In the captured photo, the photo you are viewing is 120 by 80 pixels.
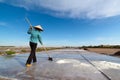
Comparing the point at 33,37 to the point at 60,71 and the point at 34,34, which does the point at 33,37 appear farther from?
the point at 60,71

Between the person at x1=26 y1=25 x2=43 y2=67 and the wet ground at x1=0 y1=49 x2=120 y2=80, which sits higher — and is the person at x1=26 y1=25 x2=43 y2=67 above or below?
above

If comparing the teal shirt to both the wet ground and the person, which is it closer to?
the person

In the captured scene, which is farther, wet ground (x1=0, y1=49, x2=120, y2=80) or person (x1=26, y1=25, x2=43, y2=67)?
person (x1=26, y1=25, x2=43, y2=67)

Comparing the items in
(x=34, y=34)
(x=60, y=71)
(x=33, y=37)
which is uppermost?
(x=34, y=34)

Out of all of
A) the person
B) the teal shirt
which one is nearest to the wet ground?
the person

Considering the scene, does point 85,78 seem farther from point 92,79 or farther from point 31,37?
point 31,37

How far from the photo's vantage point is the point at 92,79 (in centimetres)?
429

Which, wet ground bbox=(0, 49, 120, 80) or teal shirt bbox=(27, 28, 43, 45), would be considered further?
teal shirt bbox=(27, 28, 43, 45)

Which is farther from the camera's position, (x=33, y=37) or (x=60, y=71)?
(x=33, y=37)

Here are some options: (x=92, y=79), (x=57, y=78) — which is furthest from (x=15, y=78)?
(x=92, y=79)

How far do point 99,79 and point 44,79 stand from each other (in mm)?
1488

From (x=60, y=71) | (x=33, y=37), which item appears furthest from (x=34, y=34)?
(x=60, y=71)

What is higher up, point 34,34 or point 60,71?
point 34,34

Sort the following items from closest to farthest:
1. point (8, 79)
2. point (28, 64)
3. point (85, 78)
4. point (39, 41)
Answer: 1. point (8, 79)
2. point (85, 78)
3. point (28, 64)
4. point (39, 41)
